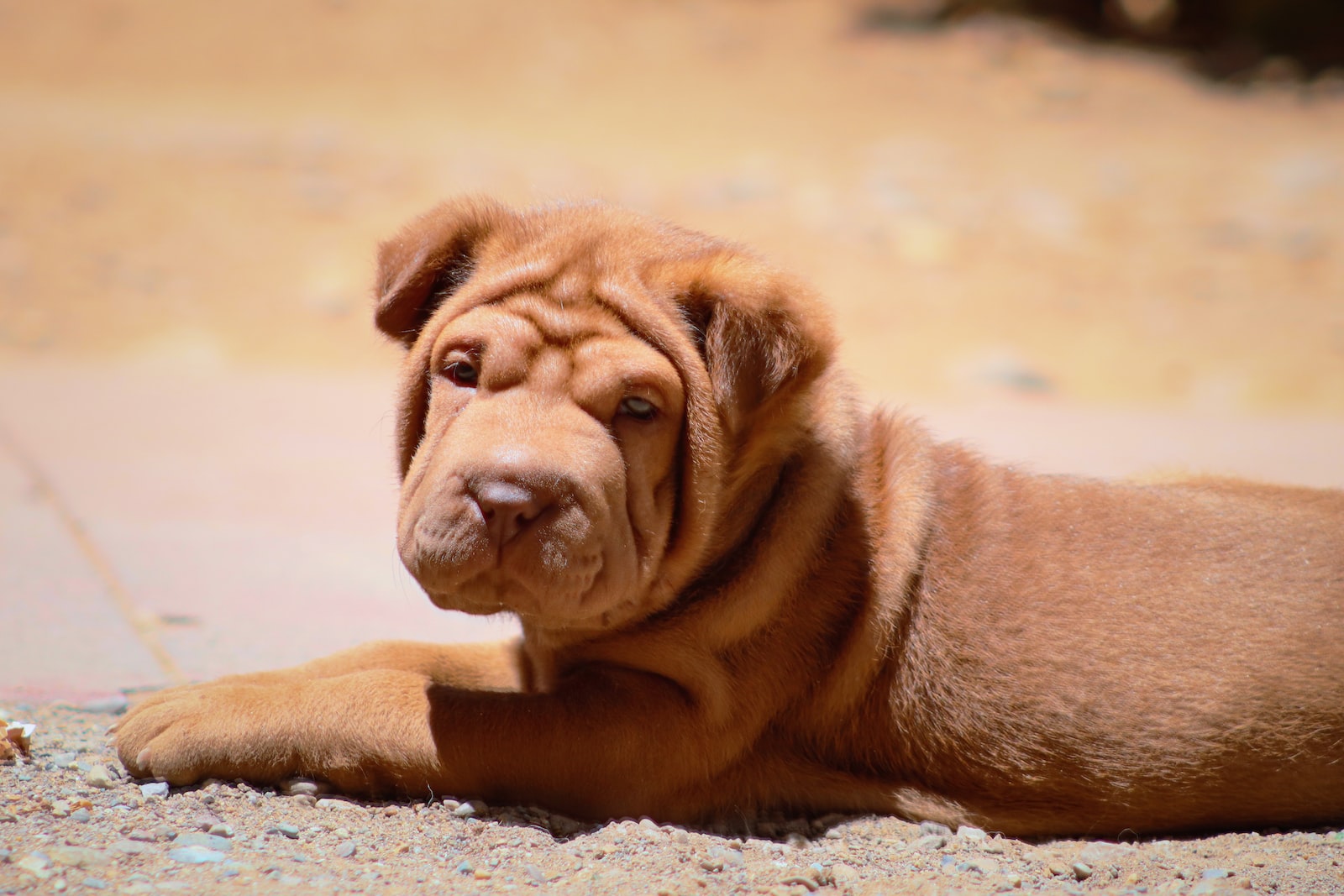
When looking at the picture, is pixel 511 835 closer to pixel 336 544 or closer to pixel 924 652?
pixel 924 652

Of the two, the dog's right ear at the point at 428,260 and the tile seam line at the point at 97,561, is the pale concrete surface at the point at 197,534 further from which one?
the dog's right ear at the point at 428,260

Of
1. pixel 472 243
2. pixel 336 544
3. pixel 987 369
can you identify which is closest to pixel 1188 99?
pixel 987 369

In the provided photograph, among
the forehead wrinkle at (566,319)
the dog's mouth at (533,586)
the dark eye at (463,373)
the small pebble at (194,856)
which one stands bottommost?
the small pebble at (194,856)

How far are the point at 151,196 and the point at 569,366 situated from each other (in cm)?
1334

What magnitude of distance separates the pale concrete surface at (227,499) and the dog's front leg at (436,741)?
99cm

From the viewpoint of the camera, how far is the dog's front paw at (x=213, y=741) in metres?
3.83

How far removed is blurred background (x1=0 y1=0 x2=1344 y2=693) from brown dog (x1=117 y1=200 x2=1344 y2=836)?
119 cm

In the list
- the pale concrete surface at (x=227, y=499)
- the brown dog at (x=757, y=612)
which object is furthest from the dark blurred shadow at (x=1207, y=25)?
the brown dog at (x=757, y=612)

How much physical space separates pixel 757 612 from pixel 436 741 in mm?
1012

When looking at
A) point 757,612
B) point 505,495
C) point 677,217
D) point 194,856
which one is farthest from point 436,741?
point 677,217

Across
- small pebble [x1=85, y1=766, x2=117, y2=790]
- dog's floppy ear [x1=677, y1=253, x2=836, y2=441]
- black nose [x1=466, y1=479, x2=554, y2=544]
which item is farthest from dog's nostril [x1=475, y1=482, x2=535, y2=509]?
small pebble [x1=85, y1=766, x2=117, y2=790]

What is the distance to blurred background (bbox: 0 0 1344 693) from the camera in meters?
7.50

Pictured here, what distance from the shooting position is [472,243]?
4.31m

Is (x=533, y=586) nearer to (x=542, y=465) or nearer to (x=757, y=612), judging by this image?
(x=542, y=465)
